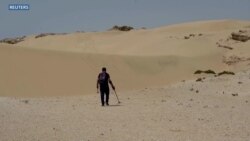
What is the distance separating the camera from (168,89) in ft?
89.8

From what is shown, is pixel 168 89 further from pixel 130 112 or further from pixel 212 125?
pixel 212 125

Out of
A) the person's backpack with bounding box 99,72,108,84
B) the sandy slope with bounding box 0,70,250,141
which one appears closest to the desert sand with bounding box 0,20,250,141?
the sandy slope with bounding box 0,70,250,141

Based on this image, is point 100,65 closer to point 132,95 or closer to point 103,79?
point 132,95

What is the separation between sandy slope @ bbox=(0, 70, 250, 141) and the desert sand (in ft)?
0.08

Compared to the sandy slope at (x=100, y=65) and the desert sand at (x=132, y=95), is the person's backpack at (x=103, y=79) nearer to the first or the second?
the desert sand at (x=132, y=95)

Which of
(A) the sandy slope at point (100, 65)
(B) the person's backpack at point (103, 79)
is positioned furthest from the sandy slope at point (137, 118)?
(A) the sandy slope at point (100, 65)

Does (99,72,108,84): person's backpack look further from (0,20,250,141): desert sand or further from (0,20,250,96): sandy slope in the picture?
(0,20,250,96): sandy slope

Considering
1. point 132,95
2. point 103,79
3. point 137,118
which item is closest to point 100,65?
point 132,95

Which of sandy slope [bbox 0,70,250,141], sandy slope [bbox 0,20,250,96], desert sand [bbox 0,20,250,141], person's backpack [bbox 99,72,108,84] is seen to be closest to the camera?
sandy slope [bbox 0,70,250,141]

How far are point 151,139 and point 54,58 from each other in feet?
99.4

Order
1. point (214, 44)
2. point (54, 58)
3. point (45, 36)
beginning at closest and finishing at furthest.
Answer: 1. point (54, 58)
2. point (214, 44)
3. point (45, 36)

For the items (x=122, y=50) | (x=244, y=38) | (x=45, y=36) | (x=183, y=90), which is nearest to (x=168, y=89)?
(x=183, y=90)

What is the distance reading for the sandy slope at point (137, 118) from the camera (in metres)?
13.4

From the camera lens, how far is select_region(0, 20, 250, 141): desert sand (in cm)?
1418
